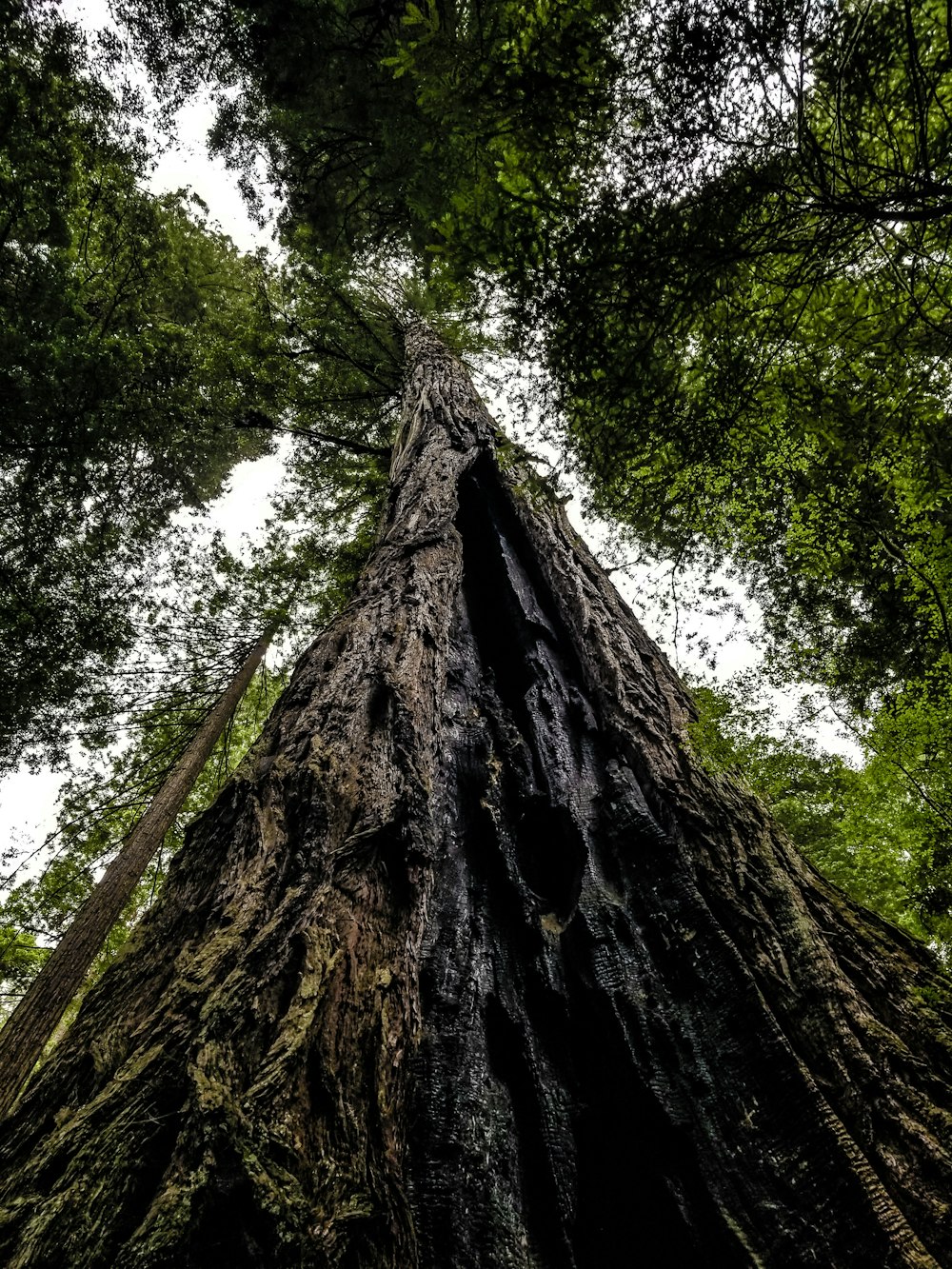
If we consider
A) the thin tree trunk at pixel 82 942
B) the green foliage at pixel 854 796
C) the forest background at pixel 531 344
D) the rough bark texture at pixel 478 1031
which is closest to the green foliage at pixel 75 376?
the forest background at pixel 531 344

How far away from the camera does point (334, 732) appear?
2.25 m

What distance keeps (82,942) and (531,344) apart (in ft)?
19.8

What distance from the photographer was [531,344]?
3.04 metres

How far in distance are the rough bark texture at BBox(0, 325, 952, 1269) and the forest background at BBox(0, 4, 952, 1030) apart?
92 cm

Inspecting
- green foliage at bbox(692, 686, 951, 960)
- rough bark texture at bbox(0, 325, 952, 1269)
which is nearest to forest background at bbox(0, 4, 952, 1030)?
green foliage at bbox(692, 686, 951, 960)

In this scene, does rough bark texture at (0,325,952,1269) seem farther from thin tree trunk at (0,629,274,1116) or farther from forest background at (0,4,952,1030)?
thin tree trunk at (0,629,274,1116)

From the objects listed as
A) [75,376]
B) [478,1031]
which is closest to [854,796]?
[478,1031]

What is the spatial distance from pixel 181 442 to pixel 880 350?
31.4ft

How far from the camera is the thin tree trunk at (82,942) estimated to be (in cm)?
445

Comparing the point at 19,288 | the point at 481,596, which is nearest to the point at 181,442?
the point at 19,288

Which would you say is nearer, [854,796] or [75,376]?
[854,796]

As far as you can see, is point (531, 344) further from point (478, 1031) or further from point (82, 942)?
point (82, 942)

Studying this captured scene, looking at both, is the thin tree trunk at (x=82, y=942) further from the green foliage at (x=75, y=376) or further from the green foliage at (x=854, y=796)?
the green foliage at (x=854, y=796)

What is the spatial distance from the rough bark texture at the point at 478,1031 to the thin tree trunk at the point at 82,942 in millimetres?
4082
